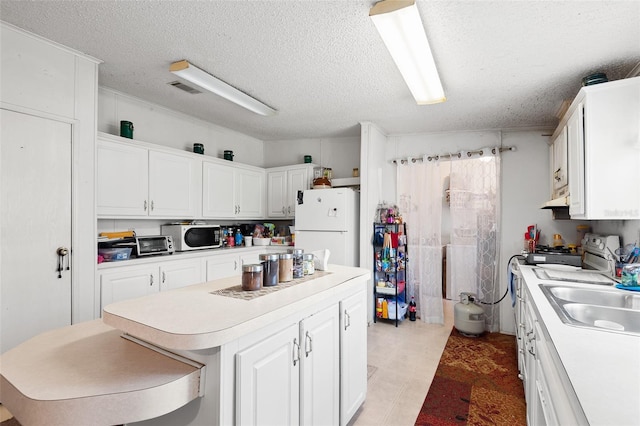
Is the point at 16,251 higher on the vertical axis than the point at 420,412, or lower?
higher

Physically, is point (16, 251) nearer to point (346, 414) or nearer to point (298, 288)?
point (298, 288)

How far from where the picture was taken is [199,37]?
2.11 meters

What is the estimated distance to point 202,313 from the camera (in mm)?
1285

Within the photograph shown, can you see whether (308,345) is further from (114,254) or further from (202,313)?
(114,254)

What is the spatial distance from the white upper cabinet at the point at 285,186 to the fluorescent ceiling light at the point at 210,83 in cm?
146

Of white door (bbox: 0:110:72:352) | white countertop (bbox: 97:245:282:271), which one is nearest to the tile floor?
white countertop (bbox: 97:245:282:271)

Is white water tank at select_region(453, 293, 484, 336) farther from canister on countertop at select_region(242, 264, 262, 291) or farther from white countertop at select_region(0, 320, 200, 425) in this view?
white countertop at select_region(0, 320, 200, 425)

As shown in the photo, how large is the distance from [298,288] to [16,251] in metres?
1.93

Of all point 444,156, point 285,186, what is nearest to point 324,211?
point 285,186

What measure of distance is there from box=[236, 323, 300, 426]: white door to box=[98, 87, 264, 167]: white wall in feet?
9.85

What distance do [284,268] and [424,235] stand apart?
281 cm

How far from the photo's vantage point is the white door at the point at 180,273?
317 centimetres

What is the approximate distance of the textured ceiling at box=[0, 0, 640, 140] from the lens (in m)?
1.80

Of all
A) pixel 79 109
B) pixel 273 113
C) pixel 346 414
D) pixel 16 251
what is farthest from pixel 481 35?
pixel 16 251
